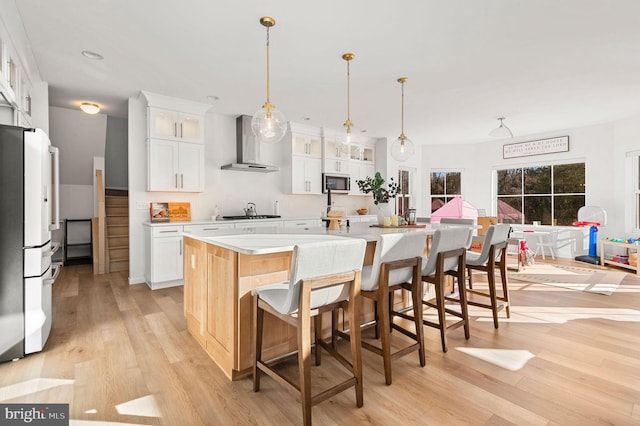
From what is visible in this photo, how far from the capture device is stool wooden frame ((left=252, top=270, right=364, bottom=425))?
1.62m

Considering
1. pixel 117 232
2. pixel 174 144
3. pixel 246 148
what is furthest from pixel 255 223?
pixel 117 232

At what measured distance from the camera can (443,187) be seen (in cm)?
832

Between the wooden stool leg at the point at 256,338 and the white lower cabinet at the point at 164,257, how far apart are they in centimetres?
286

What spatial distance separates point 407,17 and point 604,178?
19.5ft

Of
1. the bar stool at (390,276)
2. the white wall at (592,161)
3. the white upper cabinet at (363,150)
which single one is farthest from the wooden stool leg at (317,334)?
the white wall at (592,161)

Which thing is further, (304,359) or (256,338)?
(256,338)

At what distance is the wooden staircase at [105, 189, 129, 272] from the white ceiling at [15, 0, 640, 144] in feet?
5.22

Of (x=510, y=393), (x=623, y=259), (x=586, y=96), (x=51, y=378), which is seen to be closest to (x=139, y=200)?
(x=51, y=378)

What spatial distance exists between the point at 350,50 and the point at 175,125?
9.34 ft

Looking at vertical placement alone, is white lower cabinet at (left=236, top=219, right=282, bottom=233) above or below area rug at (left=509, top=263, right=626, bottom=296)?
above

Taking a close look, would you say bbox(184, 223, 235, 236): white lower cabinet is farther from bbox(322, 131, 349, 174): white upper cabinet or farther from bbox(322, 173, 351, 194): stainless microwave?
bbox(322, 131, 349, 174): white upper cabinet

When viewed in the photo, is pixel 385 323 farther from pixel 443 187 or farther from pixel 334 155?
pixel 443 187

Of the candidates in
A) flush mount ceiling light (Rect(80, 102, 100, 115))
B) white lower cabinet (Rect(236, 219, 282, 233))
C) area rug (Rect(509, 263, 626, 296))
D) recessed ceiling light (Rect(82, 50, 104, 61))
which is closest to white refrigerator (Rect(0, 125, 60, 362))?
recessed ceiling light (Rect(82, 50, 104, 61))

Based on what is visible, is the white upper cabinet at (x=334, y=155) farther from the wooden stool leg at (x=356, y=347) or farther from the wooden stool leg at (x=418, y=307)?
the wooden stool leg at (x=356, y=347)
